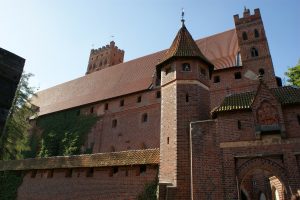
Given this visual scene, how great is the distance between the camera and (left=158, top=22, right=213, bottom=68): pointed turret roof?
1510cm

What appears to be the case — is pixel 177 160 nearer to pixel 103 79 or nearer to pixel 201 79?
pixel 201 79

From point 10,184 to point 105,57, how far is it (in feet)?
93.8

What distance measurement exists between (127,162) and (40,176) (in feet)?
23.9

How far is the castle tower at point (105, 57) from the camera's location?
44.5 metres

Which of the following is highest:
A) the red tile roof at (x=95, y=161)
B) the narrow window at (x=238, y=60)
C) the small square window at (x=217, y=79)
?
the narrow window at (x=238, y=60)

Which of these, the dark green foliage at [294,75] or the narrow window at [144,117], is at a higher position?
the dark green foliage at [294,75]

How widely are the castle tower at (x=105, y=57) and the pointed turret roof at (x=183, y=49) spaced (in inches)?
1090

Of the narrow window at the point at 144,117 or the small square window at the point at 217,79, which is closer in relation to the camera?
the small square window at the point at 217,79

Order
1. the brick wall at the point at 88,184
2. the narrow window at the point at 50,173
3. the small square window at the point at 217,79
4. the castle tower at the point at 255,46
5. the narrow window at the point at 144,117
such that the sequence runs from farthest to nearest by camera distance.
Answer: the narrow window at the point at 144,117, the small square window at the point at 217,79, the castle tower at the point at 255,46, the narrow window at the point at 50,173, the brick wall at the point at 88,184

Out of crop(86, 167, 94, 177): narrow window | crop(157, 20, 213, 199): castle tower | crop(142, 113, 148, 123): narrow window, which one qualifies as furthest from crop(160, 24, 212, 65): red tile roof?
crop(142, 113, 148, 123): narrow window

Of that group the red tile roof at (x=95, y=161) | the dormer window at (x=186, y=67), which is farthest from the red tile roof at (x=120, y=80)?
the red tile roof at (x=95, y=161)

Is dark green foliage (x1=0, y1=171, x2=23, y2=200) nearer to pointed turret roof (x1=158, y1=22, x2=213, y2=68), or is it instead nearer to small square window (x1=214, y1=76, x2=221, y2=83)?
pointed turret roof (x1=158, y1=22, x2=213, y2=68)

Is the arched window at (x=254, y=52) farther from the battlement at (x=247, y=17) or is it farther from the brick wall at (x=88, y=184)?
the brick wall at (x=88, y=184)

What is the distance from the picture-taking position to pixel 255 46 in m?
21.3
